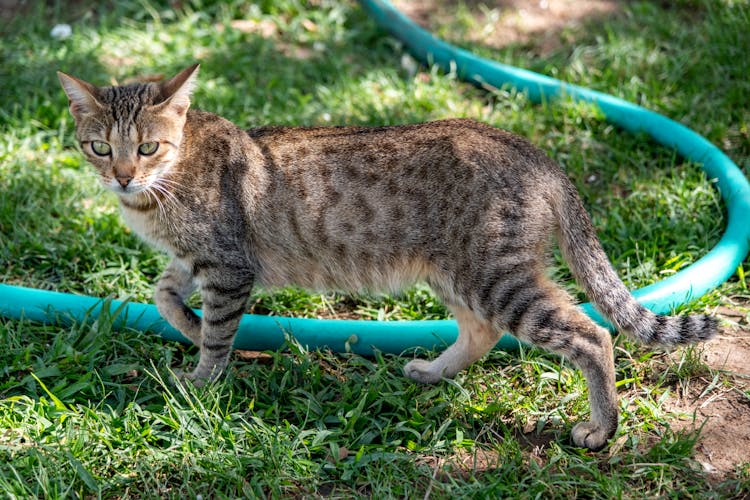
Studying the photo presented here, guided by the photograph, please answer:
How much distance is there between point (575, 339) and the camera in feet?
12.1

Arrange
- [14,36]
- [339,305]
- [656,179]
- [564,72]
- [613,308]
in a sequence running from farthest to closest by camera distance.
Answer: [14,36] < [564,72] < [656,179] < [339,305] < [613,308]

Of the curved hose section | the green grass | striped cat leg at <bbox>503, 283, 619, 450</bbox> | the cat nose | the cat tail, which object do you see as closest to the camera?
the green grass

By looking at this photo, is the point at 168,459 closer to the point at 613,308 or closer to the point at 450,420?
the point at 450,420

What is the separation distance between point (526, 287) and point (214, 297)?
1471mm

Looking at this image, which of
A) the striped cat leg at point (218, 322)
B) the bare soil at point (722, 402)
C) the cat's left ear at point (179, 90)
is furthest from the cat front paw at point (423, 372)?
the cat's left ear at point (179, 90)

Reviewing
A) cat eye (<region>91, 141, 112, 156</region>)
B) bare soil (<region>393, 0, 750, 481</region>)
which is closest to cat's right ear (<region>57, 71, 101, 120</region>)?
cat eye (<region>91, 141, 112, 156</region>)

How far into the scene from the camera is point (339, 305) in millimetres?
4930

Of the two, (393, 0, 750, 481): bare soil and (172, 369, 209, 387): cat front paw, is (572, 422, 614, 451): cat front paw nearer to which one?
(393, 0, 750, 481): bare soil

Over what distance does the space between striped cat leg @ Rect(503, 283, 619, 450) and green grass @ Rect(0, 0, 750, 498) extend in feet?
0.48

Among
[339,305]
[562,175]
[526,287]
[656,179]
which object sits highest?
[562,175]

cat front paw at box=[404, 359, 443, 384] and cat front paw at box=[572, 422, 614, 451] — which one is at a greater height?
cat front paw at box=[572, 422, 614, 451]

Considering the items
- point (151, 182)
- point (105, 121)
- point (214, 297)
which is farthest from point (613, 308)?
point (105, 121)

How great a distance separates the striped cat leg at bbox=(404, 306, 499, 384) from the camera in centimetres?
415

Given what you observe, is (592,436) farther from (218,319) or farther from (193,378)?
(193,378)
